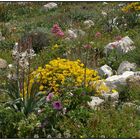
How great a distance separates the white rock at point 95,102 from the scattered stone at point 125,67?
2195 mm

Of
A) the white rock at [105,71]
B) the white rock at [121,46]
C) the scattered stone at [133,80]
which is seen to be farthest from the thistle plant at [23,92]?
the white rock at [121,46]

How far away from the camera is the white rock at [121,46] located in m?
11.8

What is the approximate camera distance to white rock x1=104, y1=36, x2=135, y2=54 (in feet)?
38.8

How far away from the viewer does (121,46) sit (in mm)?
11859

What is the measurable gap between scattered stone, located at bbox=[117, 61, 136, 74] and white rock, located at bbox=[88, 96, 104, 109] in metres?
2.19

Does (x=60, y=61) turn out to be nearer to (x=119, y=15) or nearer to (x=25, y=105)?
(x=25, y=105)

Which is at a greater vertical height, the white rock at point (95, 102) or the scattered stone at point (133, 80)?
the scattered stone at point (133, 80)

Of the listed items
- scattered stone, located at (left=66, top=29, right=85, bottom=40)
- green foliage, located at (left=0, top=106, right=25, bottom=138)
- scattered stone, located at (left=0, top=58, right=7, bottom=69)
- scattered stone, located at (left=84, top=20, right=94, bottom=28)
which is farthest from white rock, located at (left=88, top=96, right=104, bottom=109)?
scattered stone, located at (left=84, top=20, right=94, bottom=28)

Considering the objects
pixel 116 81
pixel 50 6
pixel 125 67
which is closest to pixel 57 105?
pixel 116 81

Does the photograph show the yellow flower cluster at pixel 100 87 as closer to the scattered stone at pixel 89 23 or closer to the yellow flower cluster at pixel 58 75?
the yellow flower cluster at pixel 58 75

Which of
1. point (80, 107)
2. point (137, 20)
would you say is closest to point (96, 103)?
point (80, 107)

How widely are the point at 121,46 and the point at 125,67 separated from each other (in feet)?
5.15

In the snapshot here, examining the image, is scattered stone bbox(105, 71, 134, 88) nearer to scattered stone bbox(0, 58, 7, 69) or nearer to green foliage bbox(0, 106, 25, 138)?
green foliage bbox(0, 106, 25, 138)

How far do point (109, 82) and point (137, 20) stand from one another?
6189 millimetres
